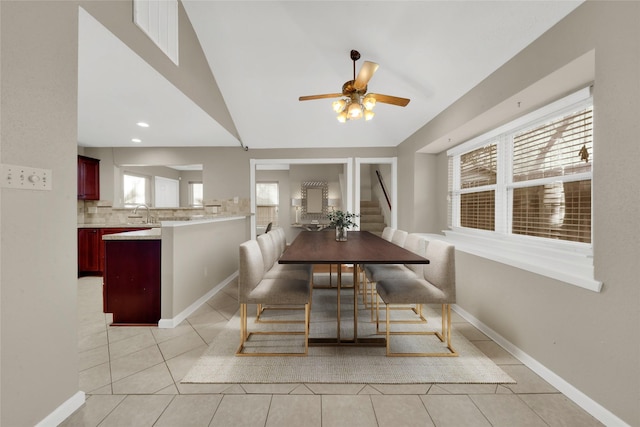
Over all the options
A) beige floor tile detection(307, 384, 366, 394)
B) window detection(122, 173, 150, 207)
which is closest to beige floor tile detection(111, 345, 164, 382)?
beige floor tile detection(307, 384, 366, 394)

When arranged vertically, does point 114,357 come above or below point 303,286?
below

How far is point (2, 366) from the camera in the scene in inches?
41.5

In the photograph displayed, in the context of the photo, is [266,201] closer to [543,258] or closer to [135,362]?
[135,362]

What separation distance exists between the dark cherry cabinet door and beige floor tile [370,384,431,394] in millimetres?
4665

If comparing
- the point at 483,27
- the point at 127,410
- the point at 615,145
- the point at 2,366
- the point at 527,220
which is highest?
the point at 483,27

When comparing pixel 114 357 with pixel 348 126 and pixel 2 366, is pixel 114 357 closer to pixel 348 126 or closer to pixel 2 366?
pixel 2 366

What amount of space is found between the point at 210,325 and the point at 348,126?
11.1ft

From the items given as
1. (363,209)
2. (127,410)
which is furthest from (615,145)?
(363,209)

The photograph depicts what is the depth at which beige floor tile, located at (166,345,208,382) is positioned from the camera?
1.74 meters

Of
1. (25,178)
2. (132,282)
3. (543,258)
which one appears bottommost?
(132,282)

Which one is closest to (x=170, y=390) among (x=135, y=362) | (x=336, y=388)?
(x=135, y=362)

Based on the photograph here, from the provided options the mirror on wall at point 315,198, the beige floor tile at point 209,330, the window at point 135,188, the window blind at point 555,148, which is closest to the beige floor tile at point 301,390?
the beige floor tile at point 209,330

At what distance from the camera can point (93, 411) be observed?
1.42m

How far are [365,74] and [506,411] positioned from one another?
2.33 m
